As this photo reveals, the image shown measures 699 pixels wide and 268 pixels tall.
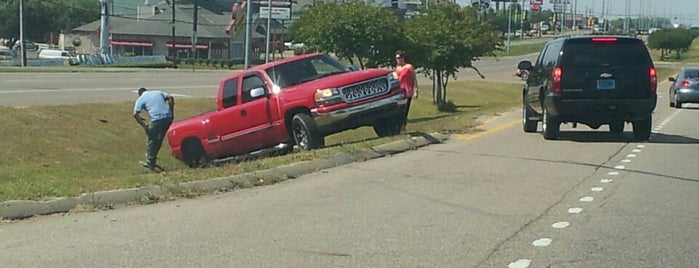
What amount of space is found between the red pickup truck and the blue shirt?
93cm

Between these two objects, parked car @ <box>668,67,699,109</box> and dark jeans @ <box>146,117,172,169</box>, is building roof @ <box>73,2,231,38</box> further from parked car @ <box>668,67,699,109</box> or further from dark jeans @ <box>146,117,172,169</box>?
dark jeans @ <box>146,117,172,169</box>

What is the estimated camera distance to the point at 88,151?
21641mm

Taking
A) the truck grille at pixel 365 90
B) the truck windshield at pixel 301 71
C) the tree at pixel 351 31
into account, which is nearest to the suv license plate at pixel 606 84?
the truck grille at pixel 365 90

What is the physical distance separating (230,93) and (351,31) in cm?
1264

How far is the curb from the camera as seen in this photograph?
33.2ft

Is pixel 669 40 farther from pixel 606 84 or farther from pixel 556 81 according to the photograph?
pixel 556 81

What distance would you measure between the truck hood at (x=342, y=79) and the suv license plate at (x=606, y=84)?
379 cm

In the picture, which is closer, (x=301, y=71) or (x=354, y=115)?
(x=354, y=115)

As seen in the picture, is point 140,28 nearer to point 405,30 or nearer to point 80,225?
point 405,30

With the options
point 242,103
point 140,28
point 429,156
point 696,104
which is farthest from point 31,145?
point 140,28

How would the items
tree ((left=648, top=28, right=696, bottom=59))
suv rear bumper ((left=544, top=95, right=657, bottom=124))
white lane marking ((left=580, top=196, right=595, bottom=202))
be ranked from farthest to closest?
1. tree ((left=648, top=28, right=696, bottom=59))
2. suv rear bumper ((left=544, top=95, right=657, bottom=124))
3. white lane marking ((left=580, top=196, right=595, bottom=202))

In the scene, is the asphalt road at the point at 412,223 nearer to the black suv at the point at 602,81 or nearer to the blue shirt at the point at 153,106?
the black suv at the point at 602,81

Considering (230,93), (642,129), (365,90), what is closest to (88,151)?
(230,93)

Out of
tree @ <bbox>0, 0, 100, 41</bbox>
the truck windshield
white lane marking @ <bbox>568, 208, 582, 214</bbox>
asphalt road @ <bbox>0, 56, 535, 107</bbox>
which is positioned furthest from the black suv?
tree @ <bbox>0, 0, 100, 41</bbox>
